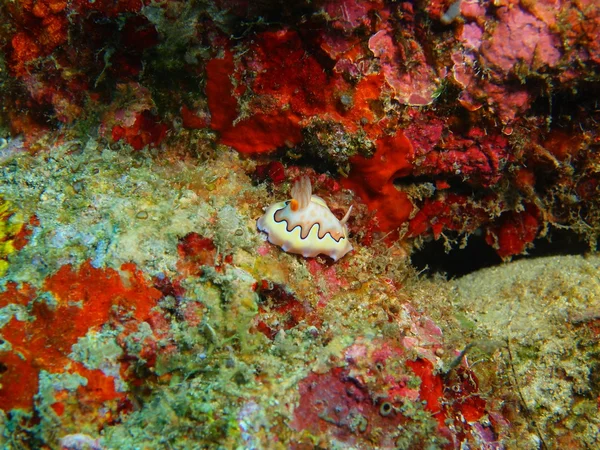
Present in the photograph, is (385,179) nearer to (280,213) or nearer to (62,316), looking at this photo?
(280,213)

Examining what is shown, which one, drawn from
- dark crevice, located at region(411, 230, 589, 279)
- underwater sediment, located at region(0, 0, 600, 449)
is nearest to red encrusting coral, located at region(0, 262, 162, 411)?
underwater sediment, located at region(0, 0, 600, 449)

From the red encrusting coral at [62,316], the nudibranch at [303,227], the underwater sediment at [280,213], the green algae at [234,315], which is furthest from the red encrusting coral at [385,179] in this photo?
the red encrusting coral at [62,316]

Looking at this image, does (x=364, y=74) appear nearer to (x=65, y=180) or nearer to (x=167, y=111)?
(x=167, y=111)

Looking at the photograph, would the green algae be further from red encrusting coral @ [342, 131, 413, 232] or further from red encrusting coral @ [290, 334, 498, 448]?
red encrusting coral @ [342, 131, 413, 232]

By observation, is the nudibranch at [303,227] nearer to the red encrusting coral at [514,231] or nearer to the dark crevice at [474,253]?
the dark crevice at [474,253]

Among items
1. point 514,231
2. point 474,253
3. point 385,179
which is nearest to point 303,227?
point 385,179

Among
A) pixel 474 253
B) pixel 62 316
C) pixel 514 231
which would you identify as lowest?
pixel 474 253
